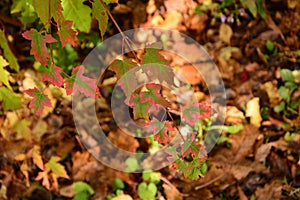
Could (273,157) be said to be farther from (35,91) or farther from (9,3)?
(9,3)

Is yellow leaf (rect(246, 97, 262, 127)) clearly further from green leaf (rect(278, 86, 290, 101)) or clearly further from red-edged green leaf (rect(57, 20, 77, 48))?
red-edged green leaf (rect(57, 20, 77, 48))

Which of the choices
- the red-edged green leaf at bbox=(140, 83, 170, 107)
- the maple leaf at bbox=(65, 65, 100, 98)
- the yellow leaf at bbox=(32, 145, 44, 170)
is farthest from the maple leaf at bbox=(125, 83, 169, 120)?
the yellow leaf at bbox=(32, 145, 44, 170)

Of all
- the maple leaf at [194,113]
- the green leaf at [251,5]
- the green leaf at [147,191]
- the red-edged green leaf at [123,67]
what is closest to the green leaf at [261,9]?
the green leaf at [251,5]

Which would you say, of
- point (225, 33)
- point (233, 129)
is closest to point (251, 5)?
point (225, 33)

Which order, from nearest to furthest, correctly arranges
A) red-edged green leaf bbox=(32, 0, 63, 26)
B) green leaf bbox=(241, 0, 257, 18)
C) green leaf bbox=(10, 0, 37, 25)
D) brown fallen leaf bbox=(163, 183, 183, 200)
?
red-edged green leaf bbox=(32, 0, 63, 26)
green leaf bbox=(10, 0, 37, 25)
brown fallen leaf bbox=(163, 183, 183, 200)
green leaf bbox=(241, 0, 257, 18)

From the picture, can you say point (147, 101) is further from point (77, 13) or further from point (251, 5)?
point (251, 5)

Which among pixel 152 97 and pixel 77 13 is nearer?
pixel 152 97

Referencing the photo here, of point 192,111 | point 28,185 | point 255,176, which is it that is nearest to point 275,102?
point 255,176
